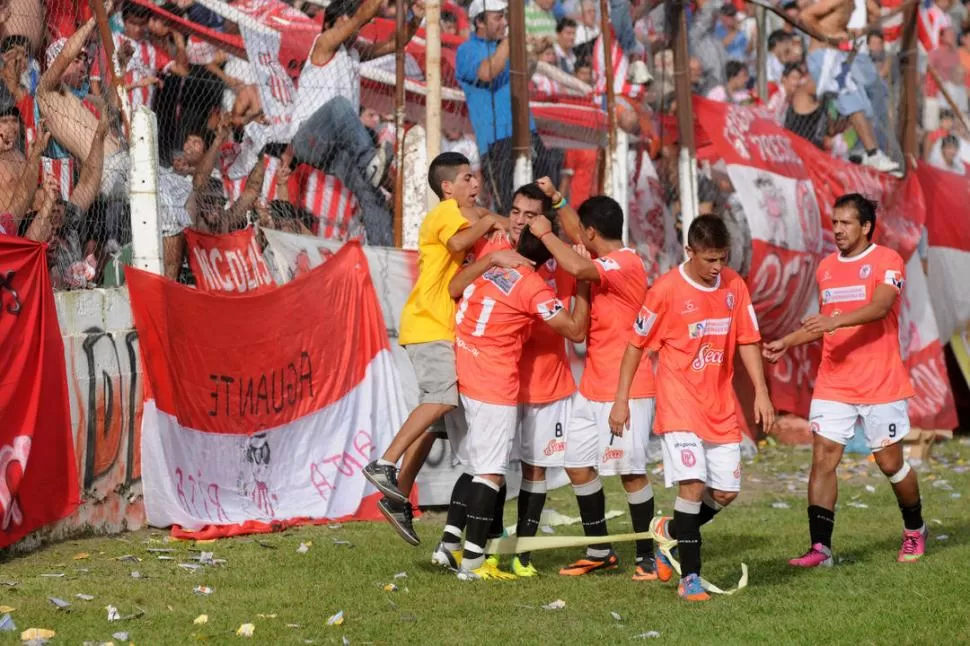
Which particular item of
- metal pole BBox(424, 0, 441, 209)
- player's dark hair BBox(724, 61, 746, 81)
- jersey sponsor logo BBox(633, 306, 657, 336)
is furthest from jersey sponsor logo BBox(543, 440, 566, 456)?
player's dark hair BBox(724, 61, 746, 81)

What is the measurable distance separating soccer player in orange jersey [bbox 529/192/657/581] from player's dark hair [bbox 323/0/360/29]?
3.47 metres

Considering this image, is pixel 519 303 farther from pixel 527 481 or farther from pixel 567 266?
pixel 527 481

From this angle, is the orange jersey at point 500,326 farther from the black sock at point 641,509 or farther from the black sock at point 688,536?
the black sock at point 688,536

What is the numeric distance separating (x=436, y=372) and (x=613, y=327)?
3.32ft

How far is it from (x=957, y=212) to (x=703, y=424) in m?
10.9

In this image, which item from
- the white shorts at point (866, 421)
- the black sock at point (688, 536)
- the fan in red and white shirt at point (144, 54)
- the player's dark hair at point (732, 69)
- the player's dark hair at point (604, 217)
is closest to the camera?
the black sock at point (688, 536)

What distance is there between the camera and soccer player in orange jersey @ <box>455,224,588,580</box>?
764 centimetres

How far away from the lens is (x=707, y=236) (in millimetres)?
7141

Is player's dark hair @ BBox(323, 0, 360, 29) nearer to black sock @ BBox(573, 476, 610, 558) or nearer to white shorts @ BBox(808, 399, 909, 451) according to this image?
black sock @ BBox(573, 476, 610, 558)

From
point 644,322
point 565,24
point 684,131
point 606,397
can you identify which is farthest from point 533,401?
point 684,131

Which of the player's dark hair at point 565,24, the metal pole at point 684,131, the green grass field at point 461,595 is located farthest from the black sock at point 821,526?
the player's dark hair at point 565,24

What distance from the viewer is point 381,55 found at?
1126 cm

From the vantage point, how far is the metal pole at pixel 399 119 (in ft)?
36.1

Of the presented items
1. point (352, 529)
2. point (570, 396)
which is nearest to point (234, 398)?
point (352, 529)
